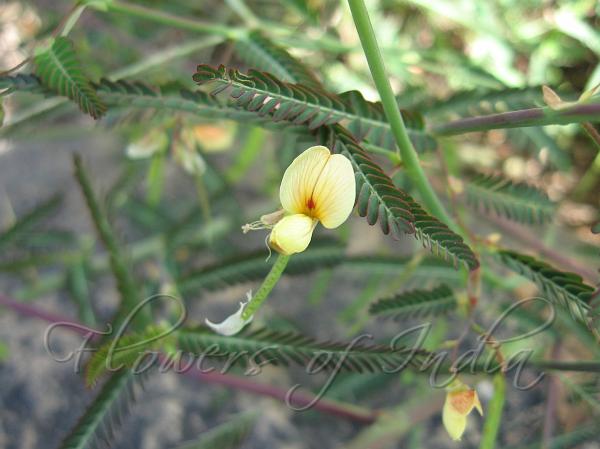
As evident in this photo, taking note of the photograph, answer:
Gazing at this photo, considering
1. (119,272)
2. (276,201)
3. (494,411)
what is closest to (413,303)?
(494,411)

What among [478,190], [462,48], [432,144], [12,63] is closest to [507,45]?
[462,48]

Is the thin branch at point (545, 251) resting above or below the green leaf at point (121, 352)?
below

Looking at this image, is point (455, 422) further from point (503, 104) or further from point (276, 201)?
point (276, 201)

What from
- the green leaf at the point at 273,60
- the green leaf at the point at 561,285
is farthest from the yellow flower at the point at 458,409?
the green leaf at the point at 273,60

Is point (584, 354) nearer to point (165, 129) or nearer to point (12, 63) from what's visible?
point (165, 129)

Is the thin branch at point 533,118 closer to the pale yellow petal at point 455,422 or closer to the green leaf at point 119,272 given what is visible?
the pale yellow petal at point 455,422

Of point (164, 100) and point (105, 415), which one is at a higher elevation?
point (164, 100)
